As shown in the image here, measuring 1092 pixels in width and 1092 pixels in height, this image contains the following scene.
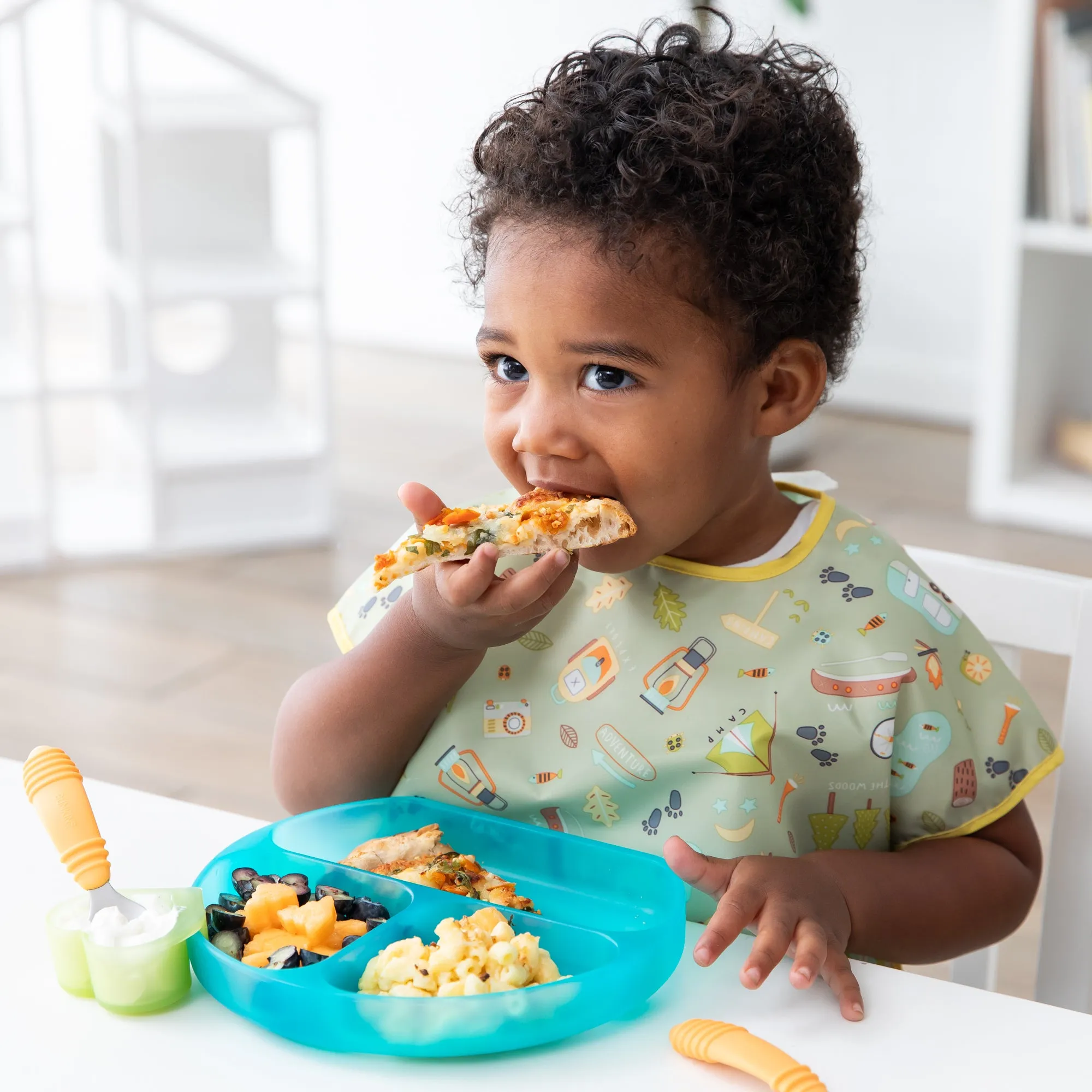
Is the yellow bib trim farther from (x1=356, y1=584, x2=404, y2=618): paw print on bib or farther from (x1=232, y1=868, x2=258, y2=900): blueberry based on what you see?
(x1=232, y1=868, x2=258, y2=900): blueberry

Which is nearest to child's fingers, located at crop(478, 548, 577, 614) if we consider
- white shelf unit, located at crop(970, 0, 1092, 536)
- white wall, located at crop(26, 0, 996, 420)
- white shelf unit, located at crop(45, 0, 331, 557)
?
white shelf unit, located at crop(45, 0, 331, 557)

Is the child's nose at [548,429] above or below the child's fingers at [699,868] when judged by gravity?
above

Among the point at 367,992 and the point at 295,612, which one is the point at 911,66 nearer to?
the point at 295,612

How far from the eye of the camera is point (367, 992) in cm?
73

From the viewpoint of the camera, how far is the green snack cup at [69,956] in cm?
73

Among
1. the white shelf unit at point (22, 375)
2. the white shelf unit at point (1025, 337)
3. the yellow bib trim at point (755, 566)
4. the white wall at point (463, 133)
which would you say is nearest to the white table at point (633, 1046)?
the yellow bib trim at point (755, 566)

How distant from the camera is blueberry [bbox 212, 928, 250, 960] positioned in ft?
2.47

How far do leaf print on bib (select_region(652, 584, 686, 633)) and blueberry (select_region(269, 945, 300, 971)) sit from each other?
16.8 inches

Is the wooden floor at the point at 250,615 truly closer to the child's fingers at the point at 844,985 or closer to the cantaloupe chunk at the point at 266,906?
the child's fingers at the point at 844,985

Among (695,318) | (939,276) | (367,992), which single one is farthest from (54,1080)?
(939,276)

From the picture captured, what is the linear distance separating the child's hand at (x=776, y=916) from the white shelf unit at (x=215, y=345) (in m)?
2.35

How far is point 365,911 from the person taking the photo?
809mm

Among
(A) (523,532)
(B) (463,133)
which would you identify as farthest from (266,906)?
(B) (463,133)

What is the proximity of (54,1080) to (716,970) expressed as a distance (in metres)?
0.33
